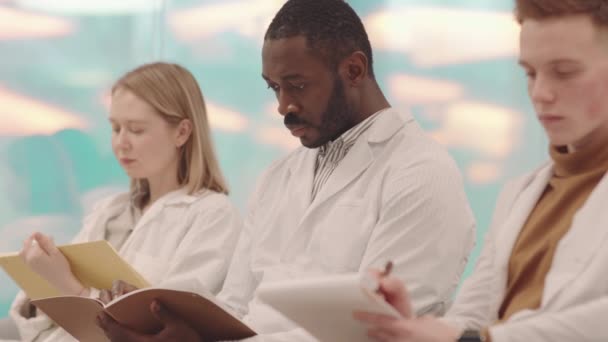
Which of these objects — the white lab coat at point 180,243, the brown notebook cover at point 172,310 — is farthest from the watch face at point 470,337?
the white lab coat at point 180,243

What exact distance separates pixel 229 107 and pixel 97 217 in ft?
5.19

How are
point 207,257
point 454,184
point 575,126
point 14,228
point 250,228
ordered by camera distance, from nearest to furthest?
1. point 575,126
2. point 454,184
3. point 250,228
4. point 207,257
5. point 14,228

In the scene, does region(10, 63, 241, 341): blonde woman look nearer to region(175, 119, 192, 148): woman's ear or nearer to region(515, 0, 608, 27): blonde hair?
region(175, 119, 192, 148): woman's ear

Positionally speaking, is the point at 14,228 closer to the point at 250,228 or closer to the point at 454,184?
the point at 250,228

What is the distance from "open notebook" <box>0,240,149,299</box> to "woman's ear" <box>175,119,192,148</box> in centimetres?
67

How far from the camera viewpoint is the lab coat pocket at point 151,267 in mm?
3143

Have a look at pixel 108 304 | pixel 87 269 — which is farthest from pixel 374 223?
pixel 87 269

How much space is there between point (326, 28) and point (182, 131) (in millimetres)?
927

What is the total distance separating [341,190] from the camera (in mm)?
2562

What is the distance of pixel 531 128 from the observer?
475 centimetres

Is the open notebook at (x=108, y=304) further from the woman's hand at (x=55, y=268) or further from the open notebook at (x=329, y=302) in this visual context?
the open notebook at (x=329, y=302)

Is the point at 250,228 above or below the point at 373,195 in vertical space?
below

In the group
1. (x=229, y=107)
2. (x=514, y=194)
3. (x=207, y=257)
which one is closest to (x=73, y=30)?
(x=229, y=107)

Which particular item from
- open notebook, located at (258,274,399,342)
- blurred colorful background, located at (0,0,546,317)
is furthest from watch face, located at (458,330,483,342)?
blurred colorful background, located at (0,0,546,317)
